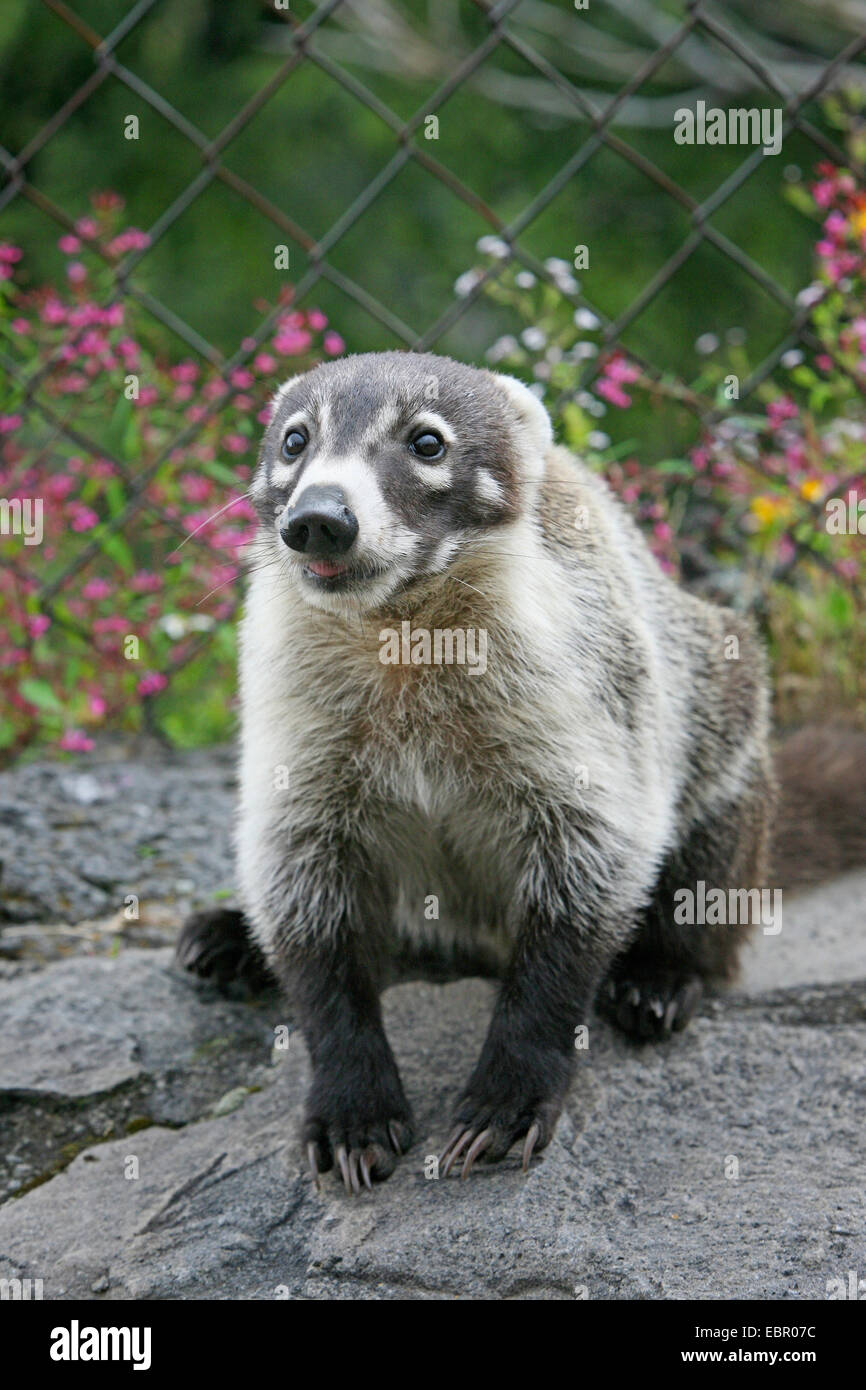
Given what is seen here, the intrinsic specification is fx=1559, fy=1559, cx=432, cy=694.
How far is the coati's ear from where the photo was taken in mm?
3686

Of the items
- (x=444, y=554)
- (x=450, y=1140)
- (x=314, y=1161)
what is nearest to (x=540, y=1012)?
(x=450, y=1140)

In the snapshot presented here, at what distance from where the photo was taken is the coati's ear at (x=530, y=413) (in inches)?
145

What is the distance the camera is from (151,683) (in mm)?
5445

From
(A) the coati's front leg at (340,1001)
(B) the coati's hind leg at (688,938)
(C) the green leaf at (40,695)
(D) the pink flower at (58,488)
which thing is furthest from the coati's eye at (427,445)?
(D) the pink flower at (58,488)

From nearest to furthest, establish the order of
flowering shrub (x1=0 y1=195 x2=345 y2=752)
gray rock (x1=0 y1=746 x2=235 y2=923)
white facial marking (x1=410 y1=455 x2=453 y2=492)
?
white facial marking (x1=410 y1=455 x2=453 y2=492) < gray rock (x1=0 y1=746 x2=235 y2=923) < flowering shrub (x1=0 y1=195 x2=345 y2=752)

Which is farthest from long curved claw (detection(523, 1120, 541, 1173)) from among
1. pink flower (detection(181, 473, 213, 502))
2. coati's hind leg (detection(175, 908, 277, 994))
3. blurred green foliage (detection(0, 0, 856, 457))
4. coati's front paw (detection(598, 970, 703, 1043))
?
blurred green foliage (detection(0, 0, 856, 457))

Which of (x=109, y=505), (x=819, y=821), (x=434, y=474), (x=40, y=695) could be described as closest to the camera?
(x=434, y=474)

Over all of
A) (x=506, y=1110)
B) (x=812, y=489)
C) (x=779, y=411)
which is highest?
(x=779, y=411)

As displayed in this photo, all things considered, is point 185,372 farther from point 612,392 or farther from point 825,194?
point 825,194

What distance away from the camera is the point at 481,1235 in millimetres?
2914

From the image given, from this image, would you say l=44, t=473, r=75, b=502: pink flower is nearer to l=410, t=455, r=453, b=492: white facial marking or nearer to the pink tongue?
l=410, t=455, r=453, b=492: white facial marking

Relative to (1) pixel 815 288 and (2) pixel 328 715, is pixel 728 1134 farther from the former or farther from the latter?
(1) pixel 815 288

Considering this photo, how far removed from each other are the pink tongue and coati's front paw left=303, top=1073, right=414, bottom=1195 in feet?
3.46

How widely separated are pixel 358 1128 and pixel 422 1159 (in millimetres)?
149
